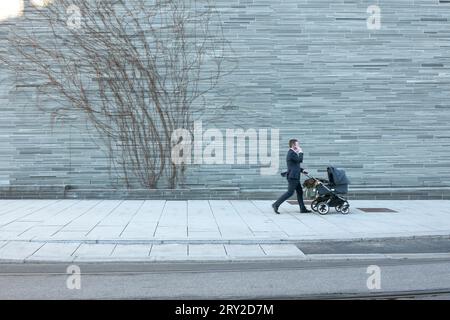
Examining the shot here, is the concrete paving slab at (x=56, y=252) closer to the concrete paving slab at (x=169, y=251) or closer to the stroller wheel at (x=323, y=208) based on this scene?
the concrete paving slab at (x=169, y=251)

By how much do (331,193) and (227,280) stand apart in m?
6.27

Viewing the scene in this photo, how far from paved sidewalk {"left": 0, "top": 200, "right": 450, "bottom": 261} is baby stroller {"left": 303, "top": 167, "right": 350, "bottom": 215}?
9.7 inches

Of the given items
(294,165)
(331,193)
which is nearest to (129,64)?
(294,165)

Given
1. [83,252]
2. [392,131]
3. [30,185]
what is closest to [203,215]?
[83,252]

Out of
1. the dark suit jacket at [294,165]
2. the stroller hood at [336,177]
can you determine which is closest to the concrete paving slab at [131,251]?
the dark suit jacket at [294,165]

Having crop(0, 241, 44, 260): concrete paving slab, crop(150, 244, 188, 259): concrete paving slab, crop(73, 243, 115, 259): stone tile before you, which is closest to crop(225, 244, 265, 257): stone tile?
crop(150, 244, 188, 259): concrete paving slab

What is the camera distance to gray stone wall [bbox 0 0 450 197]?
51.6 feet

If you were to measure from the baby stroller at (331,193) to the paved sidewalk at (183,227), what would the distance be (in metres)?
0.25

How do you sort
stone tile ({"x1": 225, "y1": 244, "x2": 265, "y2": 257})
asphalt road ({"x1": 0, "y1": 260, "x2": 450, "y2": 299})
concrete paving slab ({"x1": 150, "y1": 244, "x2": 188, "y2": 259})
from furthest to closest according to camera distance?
1. stone tile ({"x1": 225, "y1": 244, "x2": 265, "y2": 257})
2. concrete paving slab ({"x1": 150, "y1": 244, "x2": 188, "y2": 259})
3. asphalt road ({"x1": 0, "y1": 260, "x2": 450, "y2": 299})

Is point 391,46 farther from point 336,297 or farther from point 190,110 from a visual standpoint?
point 336,297

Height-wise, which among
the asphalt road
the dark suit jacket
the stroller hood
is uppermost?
the dark suit jacket

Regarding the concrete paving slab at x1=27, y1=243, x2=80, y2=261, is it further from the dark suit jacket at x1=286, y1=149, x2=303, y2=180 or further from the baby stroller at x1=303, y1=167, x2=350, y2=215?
the baby stroller at x1=303, y1=167, x2=350, y2=215

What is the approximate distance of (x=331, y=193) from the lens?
12.4m

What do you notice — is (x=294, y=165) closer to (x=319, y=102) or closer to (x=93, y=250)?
(x=319, y=102)
